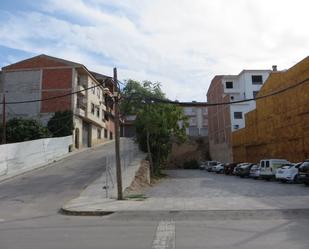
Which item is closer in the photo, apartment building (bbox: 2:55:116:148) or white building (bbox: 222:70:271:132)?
apartment building (bbox: 2:55:116:148)

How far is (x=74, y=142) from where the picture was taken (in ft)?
179

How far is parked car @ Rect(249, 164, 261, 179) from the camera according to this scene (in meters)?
36.9

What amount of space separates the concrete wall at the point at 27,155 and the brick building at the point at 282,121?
67.8ft

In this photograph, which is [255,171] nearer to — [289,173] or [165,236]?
[289,173]

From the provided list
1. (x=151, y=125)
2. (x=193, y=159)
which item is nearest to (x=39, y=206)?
(x=151, y=125)

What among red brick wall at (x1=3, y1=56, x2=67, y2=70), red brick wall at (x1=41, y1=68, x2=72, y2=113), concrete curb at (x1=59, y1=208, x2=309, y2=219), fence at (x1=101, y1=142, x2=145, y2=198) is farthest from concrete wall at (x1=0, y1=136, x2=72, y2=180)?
concrete curb at (x1=59, y1=208, x2=309, y2=219)

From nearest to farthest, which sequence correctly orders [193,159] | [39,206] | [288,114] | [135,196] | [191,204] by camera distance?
[191,204] → [39,206] → [135,196] → [288,114] → [193,159]

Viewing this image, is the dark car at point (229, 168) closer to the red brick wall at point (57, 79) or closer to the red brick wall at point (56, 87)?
the red brick wall at point (56, 87)

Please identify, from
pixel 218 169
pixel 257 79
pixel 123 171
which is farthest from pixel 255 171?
pixel 257 79

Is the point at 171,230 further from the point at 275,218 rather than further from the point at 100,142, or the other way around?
the point at 100,142

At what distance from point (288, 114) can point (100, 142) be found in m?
33.7

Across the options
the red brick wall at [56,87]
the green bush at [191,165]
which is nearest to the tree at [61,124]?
the red brick wall at [56,87]

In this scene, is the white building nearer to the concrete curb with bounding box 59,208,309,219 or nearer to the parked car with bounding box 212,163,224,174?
the parked car with bounding box 212,163,224,174

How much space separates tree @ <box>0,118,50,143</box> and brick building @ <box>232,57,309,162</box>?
2297 cm
